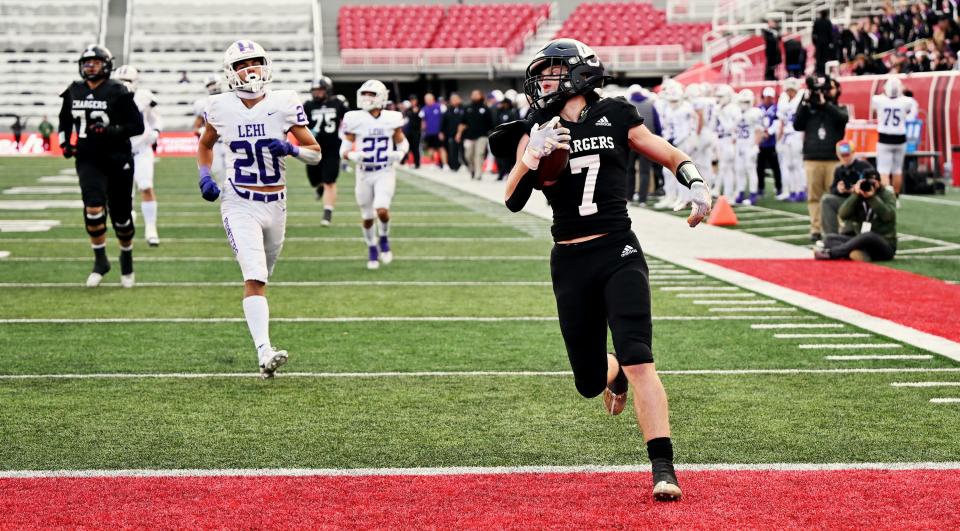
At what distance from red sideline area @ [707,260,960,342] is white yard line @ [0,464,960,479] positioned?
3.42 m

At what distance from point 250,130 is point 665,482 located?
3721mm

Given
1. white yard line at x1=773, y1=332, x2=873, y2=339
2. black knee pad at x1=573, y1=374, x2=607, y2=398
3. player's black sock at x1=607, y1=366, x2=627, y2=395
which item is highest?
black knee pad at x1=573, y1=374, x2=607, y2=398

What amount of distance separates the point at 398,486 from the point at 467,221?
13.4 metres

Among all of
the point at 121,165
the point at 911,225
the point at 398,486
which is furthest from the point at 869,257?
the point at 398,486

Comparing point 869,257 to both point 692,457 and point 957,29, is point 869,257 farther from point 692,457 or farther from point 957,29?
point 957,29

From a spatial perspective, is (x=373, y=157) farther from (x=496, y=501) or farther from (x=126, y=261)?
(x=496, y=501)

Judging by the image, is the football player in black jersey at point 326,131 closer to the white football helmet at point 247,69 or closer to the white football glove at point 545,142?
the white football helmet at point 247,69

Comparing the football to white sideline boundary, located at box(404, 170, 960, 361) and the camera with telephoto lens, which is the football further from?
the camera with telephoto lens

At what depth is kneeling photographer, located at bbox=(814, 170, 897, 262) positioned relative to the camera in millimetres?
12656

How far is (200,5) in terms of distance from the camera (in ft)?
173

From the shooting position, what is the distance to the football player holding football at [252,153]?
24.8 feet

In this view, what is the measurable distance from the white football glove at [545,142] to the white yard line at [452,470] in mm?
1182

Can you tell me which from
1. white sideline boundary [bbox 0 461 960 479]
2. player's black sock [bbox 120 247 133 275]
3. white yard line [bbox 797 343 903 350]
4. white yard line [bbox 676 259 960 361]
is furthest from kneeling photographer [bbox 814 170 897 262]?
white sideline boundary [bbox 0 461 960 479]

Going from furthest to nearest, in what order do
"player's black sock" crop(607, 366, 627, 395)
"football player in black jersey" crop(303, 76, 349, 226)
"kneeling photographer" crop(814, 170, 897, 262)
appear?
"football player in black jersey" crop(303, 76, 349, 226) < "kneeling photographer" crop(814, 170, 897, 262) < "player's black sock" crop(607, 366, 627, 395)
